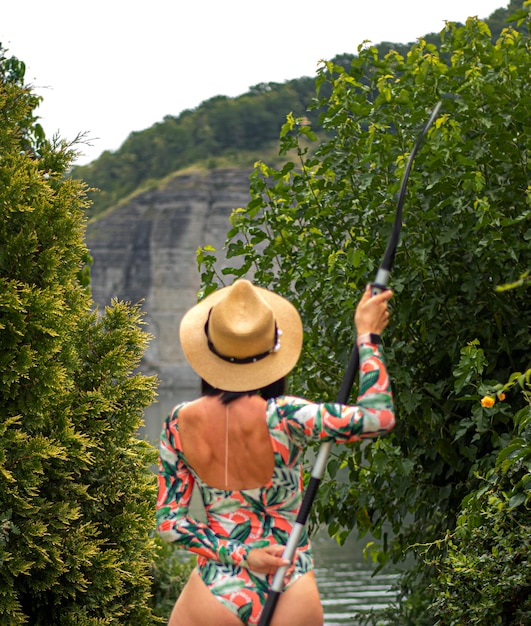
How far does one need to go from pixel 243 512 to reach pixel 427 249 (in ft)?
8.06

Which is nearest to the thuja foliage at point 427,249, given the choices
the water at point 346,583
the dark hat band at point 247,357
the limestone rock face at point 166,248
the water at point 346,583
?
the dark hat band at point 247,357

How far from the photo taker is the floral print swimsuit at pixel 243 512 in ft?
8.52

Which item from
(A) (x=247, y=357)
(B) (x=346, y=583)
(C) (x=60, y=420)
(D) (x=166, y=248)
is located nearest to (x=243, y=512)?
(A) (x=247, y=357)

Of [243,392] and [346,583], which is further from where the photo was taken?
[346,583]

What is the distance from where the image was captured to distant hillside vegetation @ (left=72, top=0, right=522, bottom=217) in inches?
4503

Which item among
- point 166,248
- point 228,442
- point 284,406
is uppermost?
point 284,406

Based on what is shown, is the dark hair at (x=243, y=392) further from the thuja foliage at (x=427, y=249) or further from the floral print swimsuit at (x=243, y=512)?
the thuja foliage at (x=427, y=249)

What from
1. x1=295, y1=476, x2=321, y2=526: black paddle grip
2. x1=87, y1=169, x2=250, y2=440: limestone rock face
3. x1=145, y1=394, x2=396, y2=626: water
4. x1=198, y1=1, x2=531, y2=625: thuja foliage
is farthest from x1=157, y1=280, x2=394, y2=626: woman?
x1=87, y1=169, x2=250, y2=440: limestone rock face

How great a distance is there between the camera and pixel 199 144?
392ft

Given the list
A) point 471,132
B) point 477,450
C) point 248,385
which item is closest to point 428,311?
point 477,450

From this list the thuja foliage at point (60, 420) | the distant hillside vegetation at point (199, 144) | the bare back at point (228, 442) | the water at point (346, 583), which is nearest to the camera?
the bare back at point (228, 442)

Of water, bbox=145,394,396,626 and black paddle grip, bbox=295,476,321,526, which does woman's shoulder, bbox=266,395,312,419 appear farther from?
water, bbox=145,394,396,626

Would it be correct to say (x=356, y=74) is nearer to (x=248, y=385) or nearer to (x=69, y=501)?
(x=69, y=501)

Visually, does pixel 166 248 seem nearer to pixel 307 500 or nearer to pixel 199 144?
pixel 199 144
